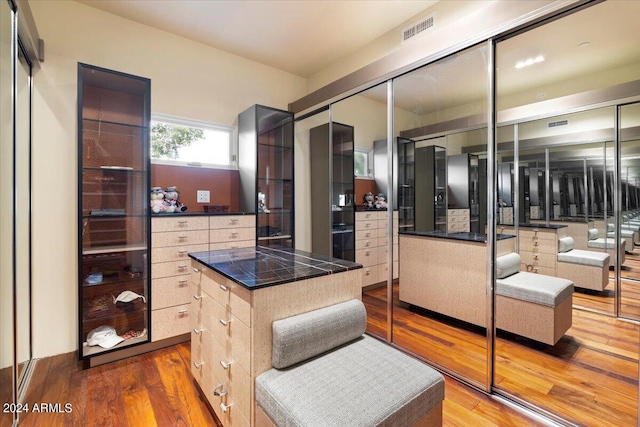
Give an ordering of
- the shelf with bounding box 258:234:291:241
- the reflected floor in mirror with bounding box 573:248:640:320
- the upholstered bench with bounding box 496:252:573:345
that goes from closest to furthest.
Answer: the reflected floor in mirror with bounding box 573:248:640:320, the upholstered bench with bounding box 496:252:573:345, the shelf with bounding box 258:234:291:241

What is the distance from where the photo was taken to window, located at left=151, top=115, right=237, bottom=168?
300cm

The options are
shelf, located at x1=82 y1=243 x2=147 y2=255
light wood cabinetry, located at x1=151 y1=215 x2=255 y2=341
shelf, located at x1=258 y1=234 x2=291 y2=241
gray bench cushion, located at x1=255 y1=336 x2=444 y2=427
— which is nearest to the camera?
gray bench cushion, located at x1=255 y1=336 x2=444 y2=427

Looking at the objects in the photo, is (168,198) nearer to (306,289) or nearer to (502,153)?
(306,289)

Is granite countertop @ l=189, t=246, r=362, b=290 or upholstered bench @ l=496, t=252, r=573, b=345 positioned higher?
granite countertop @ l=189, t=246, r=362, b=290

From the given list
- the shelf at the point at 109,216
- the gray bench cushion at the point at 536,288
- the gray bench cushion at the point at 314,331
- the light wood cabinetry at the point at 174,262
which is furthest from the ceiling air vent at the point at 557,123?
the shelf at the point at 109,216

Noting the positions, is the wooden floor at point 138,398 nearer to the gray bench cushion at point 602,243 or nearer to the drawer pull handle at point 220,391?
the drawer pull handle at point 220,391

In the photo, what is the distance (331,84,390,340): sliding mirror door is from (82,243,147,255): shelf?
6.50 ft

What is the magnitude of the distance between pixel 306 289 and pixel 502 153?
1690 mm

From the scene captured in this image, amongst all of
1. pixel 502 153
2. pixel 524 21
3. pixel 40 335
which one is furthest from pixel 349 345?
pixel 40 335

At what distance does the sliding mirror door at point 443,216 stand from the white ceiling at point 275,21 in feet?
2.29

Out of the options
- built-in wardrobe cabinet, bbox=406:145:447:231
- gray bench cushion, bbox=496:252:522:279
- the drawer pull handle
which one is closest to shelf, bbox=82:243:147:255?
the drawer pull handle

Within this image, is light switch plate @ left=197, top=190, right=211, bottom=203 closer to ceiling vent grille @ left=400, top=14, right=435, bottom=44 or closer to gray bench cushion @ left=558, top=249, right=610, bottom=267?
ceiling vent grille @ left=400, top=14, right=435, bottom=44

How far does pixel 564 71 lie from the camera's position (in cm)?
200

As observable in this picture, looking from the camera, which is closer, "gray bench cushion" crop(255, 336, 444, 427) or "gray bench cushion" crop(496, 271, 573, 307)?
"gray bench cushion" crop(255, 336, 444, 427)
